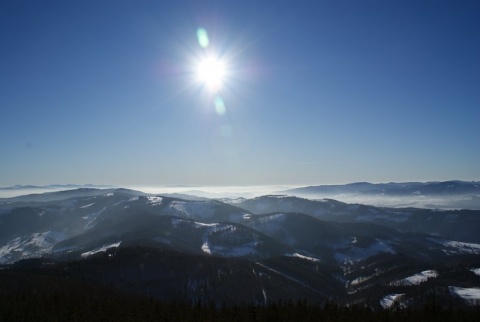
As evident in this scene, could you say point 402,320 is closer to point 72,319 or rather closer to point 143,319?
point 143,319

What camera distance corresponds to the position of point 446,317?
141 m

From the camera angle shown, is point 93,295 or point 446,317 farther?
point 93,295

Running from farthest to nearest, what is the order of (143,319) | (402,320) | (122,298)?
(122,298) < (402,320) < (143,319)

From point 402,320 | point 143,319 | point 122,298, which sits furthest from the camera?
point 122,298

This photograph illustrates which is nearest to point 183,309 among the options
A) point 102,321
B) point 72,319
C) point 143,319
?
point 143,319

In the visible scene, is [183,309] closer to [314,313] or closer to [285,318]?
[285,318]

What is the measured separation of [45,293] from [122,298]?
1657 inches

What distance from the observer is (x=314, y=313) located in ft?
495

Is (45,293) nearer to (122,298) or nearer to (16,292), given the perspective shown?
(16,292)

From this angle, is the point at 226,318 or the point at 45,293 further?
the point at 45,293

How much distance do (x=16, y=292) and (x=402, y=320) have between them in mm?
193158

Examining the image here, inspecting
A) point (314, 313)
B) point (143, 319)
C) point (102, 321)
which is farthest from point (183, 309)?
point (314, 313)

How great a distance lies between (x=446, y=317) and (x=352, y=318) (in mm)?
38287

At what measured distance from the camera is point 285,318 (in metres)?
140
